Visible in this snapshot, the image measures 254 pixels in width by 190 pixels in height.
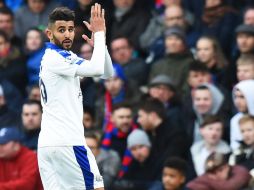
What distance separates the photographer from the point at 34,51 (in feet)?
49.4

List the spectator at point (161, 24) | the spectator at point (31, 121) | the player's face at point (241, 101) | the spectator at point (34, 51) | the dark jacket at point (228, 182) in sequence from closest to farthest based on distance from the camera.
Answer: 1. the dark jacket at point (228, 182)
2. the player's face at point (241, 101)
3. the spectator at point (31, 121)
4. the spectator at point (161, 24)
5. the spectator at point (34, 51)

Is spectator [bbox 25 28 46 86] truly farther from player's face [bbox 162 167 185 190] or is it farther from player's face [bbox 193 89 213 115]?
player's face [bbox 162 167 185 190]

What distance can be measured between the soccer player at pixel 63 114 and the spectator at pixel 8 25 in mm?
6830

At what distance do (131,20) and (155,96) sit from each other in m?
2.12

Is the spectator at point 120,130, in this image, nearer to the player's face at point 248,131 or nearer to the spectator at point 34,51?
the player's face at point 248,131

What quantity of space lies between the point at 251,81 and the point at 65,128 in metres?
4.34

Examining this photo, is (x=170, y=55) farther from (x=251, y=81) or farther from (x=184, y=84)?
(x=251, y=81)

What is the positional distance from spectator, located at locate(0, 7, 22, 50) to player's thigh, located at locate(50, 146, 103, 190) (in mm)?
6903

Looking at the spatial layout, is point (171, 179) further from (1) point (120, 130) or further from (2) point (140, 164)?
(1) point (120, 130)

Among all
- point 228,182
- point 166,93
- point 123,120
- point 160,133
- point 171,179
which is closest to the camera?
point 228,182

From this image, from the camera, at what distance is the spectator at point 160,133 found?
12.5 meters

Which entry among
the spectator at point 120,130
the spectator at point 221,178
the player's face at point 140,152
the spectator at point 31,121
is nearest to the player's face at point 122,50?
the spectator at point 120,130

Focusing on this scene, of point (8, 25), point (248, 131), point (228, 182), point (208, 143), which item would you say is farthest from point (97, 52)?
point (8, 25)

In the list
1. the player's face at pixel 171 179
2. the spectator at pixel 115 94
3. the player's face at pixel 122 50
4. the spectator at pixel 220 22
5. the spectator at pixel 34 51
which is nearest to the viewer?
the player's face at pixel 171 179
